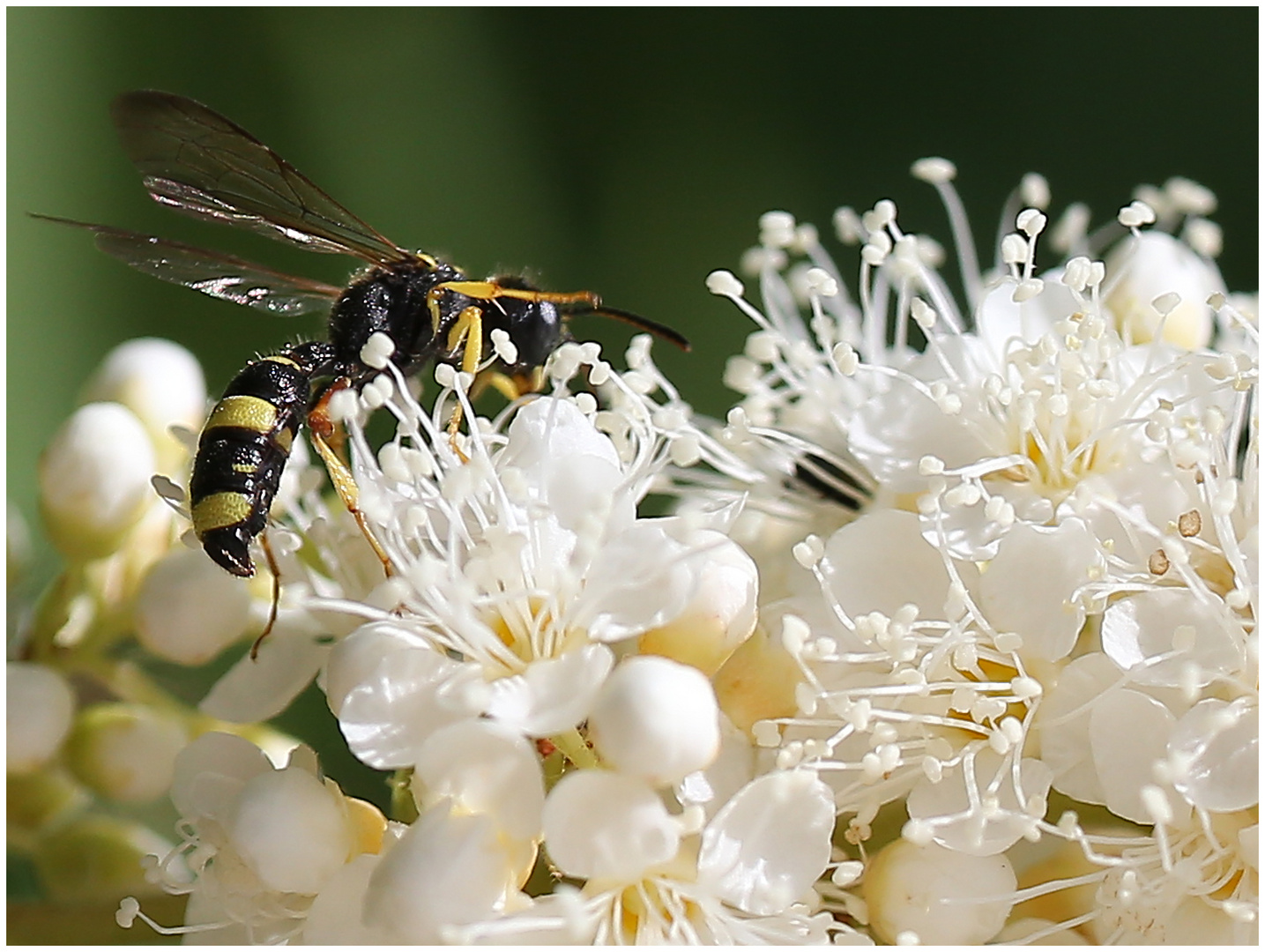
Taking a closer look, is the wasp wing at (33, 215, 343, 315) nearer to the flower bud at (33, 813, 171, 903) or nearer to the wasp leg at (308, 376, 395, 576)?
the wasp leg at (308, 376, 395, 576)

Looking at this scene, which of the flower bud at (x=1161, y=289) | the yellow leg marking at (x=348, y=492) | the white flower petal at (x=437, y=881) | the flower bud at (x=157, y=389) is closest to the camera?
the white flower petal at (x=437, y=881)

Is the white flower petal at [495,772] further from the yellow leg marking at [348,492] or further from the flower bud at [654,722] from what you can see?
the yellow leg marking at [348,492]

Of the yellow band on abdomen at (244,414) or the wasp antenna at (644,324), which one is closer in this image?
the yellow band on abdomen at (244,414)

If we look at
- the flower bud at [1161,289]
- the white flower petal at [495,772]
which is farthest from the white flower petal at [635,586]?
the flower bud at [1161,289]

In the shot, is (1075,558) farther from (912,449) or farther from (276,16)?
(276,16)

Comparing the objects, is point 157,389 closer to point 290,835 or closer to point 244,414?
point 244,414

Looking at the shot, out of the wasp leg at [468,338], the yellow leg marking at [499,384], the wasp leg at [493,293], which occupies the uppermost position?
the wasp leg at [493,293]

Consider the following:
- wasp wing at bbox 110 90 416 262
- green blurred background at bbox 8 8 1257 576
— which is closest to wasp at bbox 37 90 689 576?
wasp wing at bbox 110 90 416 262

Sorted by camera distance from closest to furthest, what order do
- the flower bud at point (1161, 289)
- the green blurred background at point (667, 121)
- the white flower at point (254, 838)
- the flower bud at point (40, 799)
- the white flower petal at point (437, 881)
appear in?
1. the white flower petal at point (437, 881)
2. the white flower at point (254, 838)
3. the flower bud at point (1161, 289)
4. the flower bud at point (40, 799)
5. the green blurred background at point (667, 121)

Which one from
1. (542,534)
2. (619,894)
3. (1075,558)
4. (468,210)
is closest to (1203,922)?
(1075,558)
